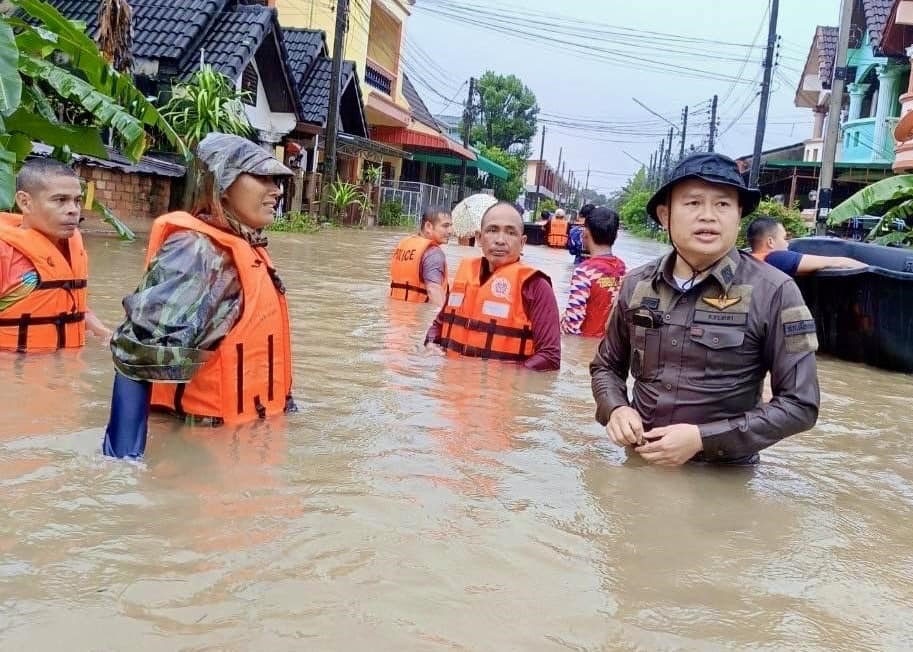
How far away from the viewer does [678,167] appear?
11.0 ft

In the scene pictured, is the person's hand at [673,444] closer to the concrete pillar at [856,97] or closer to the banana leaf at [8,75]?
the banana leaf at [8,75]

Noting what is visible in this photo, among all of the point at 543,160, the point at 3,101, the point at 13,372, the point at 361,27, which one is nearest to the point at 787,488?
the point at 3,101

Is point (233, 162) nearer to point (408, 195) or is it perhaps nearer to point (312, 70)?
point (312, 70)

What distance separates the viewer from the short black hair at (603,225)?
23.3 feet

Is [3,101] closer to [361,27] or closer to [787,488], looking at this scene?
[787,488]

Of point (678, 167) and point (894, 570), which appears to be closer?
point (894, 570)

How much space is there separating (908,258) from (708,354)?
6003mm

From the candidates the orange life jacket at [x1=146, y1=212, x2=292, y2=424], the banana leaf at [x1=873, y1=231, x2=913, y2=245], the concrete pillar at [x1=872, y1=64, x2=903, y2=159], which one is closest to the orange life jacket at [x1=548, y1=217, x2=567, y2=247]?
the concrete pillar at [x1=872, y1=64, x2=903, y2=159]

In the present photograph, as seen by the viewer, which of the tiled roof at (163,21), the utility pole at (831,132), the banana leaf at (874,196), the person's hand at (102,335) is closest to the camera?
the person's hand at (102,335)

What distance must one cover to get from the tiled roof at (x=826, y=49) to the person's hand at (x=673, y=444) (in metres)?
32.9

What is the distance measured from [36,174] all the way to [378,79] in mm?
28499

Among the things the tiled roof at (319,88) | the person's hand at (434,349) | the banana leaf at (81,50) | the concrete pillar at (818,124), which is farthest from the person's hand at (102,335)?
the concrete pillar at (818,124)

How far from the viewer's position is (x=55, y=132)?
492 centimetres

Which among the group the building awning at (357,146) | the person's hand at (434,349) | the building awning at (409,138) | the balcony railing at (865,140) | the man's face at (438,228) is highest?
the balcony railing at (865,140)
